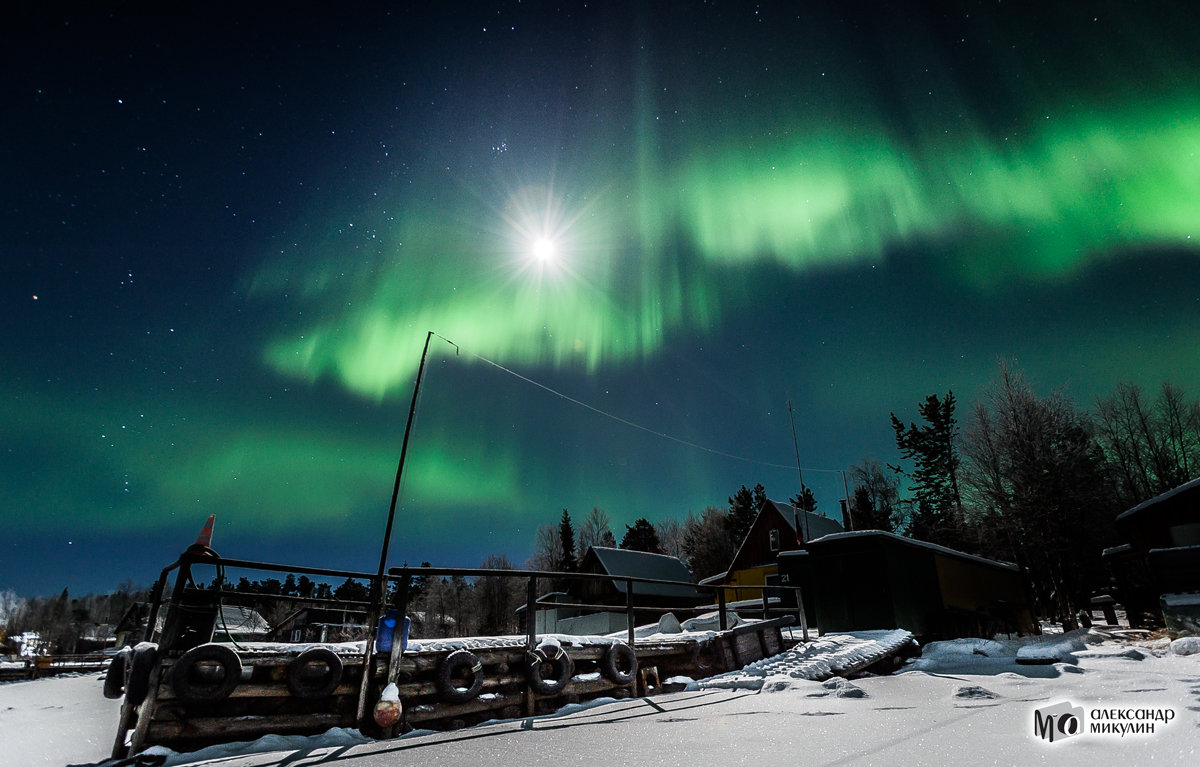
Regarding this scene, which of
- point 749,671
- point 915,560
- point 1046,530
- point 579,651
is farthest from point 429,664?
point 1046,530

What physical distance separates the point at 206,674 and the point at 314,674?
851mm

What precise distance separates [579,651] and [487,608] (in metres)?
51.6

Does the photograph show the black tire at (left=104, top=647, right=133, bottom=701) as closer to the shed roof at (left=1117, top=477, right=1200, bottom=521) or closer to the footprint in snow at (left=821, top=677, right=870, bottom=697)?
the footprint in snow at (left=821, top=677, right=870, bottom=697)

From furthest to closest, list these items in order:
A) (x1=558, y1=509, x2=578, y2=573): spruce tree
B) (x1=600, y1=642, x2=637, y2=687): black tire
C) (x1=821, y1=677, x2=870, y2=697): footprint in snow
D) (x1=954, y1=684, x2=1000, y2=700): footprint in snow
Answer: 1. (x1=558, y1=509, x2=578, y2=573): spruce tree
2. (x1=600, y1=642, x2=637, y2=687): black tire
3. (x1=821, y1=677, x2=870, y2=697): footprint in snow
4. (x1=954, y1=684, x2=1000, y2=700): footprint in snow

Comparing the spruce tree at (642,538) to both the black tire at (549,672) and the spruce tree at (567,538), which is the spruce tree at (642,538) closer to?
the spruce tree at (567,538)

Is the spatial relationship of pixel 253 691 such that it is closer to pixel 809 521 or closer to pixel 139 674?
pixel 139 674

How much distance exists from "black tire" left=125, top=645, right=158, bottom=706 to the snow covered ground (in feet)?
1.82

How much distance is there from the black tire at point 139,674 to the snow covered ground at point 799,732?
555 millimetres

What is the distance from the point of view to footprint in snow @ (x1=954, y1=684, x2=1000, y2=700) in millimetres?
5855

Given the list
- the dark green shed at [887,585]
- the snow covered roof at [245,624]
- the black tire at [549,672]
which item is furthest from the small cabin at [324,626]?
the dark green shed at [887,585]

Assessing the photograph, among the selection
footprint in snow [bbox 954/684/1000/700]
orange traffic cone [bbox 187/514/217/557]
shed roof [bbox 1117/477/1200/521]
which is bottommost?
footprint in snow [bbox 954/684/1000/700]

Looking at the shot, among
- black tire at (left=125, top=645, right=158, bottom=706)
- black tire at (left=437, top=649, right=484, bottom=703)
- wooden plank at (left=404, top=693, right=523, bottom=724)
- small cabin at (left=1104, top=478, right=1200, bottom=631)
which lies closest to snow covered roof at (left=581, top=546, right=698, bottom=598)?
small cabin at (left=1104, top=478, right=1200, bottom=631)

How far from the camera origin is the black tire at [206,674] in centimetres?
434

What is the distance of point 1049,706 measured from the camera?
4887mm
